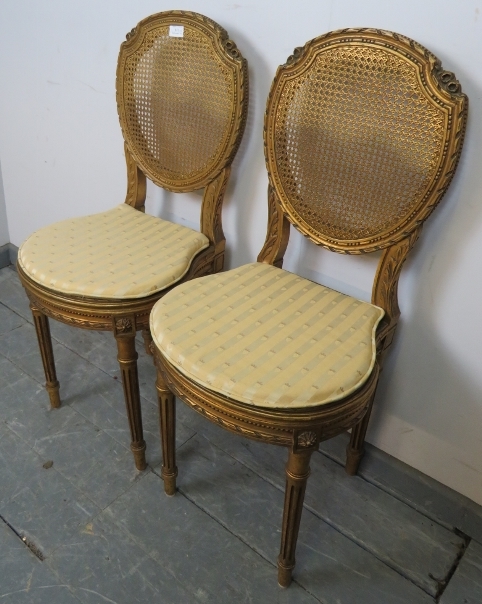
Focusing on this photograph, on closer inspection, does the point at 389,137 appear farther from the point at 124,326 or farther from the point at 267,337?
the point at 124,326

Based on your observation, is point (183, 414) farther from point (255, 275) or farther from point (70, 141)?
point (70, 141)

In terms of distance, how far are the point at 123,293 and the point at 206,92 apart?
1.63ft

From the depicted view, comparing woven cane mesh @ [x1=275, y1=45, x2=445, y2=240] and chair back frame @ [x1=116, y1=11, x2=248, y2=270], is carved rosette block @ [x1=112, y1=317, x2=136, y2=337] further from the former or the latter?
woven cane mesh @ [x1=275, y1=45, x2=445, y2=240]

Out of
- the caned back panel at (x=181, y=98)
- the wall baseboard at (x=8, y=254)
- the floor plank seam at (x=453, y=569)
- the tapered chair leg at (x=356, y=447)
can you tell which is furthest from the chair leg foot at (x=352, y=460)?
the wall baseboard at (x=8, y=254)

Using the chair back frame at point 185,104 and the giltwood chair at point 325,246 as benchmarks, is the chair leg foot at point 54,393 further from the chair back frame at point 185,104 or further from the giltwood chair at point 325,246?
the chair back frame at point 185,104

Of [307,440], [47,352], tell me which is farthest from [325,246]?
[47,352]

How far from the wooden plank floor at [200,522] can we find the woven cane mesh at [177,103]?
70 centimetres

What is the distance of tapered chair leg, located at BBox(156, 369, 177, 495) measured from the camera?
1.11 metres

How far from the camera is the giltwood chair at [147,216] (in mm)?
1157

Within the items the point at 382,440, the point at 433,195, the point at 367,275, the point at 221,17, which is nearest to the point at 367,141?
the point at 433,195

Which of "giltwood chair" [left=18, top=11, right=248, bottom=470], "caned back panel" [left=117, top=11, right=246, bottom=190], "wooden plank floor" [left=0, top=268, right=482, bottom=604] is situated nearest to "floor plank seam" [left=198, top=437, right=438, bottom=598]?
"wooden plank floor" [left=0, top=268, right=482, bottom=604]

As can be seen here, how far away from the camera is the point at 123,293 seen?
113 centimetres

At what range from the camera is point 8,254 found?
220cm

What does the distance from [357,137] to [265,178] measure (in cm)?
30
